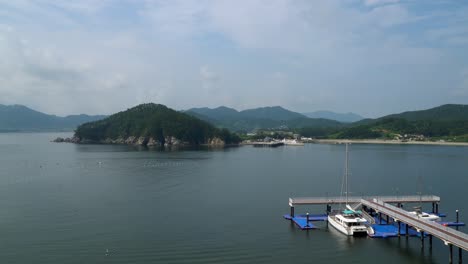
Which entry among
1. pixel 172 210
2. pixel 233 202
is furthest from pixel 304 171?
pixel 172 210

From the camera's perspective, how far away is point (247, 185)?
54.9 metres

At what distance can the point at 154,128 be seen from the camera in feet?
493

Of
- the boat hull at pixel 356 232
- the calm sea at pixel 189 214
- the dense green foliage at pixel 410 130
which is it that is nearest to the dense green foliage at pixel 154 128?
the dense green foliage at pixel 410 130

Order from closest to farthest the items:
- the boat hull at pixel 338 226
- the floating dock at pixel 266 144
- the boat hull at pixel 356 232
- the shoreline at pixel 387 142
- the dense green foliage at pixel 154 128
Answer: the boat hull at pixel 356 232, the boat hull at pixel 338 226, the shoreline at pixel 387 142, the dense green foliage at pixel 154 128, the floating dock at pixel 266 144

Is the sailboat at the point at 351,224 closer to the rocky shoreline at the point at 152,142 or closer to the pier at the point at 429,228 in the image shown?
the pier at the point at 429,228

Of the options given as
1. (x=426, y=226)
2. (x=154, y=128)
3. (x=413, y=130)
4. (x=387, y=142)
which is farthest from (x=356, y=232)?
(x=413, y=130)

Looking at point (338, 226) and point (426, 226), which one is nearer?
point (426, 226)

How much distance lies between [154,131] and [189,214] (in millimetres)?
114053

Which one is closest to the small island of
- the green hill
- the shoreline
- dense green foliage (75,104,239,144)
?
dense green foliage (75,104,239,144)

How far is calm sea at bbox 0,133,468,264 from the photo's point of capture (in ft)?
91.3

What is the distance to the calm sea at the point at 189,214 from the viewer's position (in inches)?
1096

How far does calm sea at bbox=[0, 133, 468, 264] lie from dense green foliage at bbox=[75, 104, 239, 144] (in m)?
77.9

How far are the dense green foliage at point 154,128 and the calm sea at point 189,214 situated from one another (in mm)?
77875

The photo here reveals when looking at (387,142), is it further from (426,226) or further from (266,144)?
(426,226)
